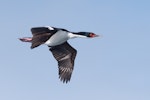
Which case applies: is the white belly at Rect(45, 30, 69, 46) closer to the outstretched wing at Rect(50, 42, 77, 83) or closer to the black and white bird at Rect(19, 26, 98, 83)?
the black and white bird at Rect(19, 26, 98, 83)

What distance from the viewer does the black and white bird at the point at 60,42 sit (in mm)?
30109

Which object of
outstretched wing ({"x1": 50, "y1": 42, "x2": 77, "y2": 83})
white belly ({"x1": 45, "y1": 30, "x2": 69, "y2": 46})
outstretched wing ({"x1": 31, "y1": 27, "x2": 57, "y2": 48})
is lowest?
outstretched wing ({"x1": 50, "y1": 42, "x2": 77, "y2": 83})

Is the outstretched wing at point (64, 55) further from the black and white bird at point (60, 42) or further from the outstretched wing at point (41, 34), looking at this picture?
the outstretched wing at point (41, 34)

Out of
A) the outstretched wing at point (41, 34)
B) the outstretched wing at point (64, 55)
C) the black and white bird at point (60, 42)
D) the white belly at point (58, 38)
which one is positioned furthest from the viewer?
the outstretched wing at point (64, 55)

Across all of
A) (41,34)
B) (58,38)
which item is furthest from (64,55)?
(41,34)

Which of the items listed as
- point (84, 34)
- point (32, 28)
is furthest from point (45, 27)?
point (84, 34)

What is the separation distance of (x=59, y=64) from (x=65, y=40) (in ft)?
7.38

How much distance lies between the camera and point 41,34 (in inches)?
1189

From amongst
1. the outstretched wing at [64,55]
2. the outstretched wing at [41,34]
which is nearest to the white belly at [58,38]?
the outstretched wing at [41,34]

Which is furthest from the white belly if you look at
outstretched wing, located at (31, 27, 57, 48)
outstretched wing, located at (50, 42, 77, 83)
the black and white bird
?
outstretched wing, located at (50, 42, 77, 83)

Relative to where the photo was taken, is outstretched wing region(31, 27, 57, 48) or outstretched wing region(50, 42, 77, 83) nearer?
outstretched wing region(31, 27, 57, 48)

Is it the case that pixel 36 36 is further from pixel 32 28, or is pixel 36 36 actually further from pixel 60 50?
pixel 60 50

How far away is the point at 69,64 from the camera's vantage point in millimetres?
33844

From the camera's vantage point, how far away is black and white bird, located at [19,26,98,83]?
3011 centimetres
